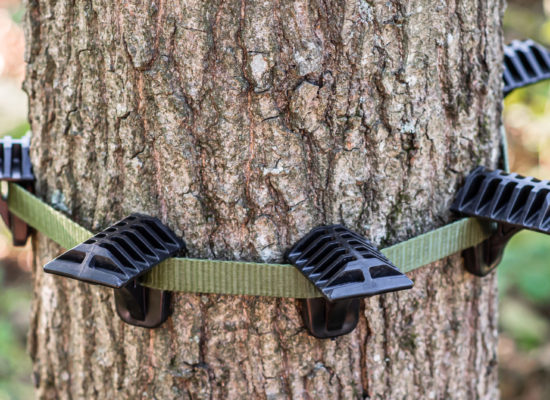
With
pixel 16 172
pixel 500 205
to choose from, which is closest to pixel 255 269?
pixel 500 205

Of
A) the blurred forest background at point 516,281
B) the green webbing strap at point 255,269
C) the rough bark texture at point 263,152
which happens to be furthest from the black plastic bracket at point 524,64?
the blurred forest background at point 516,281

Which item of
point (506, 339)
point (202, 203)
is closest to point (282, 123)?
point (202, 203)

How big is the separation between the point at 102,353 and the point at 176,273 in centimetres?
35

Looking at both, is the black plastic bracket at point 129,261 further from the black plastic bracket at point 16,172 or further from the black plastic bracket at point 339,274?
the black plastic bracket at point 16,172

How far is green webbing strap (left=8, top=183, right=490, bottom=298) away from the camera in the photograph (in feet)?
3.44

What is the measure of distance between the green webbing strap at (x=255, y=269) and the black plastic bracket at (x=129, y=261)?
0.14 feet

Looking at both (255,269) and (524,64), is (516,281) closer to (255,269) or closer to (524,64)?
(524,64)

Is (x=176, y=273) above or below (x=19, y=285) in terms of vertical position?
→ above

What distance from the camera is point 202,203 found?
3.55ft

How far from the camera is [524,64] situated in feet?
5.07

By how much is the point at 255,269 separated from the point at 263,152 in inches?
8.7

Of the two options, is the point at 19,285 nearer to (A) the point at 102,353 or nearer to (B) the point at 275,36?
(A) the point at 102,353

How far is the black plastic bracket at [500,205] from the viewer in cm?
112

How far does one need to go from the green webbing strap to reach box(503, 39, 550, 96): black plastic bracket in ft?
1.69
